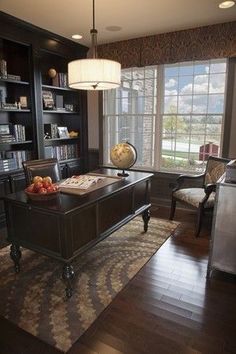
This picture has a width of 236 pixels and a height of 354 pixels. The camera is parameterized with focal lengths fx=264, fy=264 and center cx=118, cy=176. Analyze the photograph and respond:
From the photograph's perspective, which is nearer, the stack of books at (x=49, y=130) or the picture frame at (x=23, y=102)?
the picture frame at (x=23, y=102)

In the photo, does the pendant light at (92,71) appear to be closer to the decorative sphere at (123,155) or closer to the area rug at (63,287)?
the decorative sphere at (123,155)

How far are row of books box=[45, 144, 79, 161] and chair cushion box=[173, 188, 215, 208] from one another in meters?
1.98

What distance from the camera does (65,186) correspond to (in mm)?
2400

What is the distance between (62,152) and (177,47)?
2.37 meters

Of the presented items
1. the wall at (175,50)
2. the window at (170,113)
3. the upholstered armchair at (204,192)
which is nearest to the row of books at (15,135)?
the window at (170,113)

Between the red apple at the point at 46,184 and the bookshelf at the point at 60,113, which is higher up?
the bookshelf at the point at 60,113

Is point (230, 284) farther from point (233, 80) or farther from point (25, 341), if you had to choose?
point (233, 80)

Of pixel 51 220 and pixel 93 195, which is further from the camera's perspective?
pixel 93 195

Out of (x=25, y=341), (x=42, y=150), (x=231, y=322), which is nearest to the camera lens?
(x=25, y=341)

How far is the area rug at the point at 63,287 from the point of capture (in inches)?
69.4

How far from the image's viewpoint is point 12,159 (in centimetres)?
356

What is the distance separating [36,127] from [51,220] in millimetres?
2235

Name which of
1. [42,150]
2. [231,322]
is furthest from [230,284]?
[42,150]

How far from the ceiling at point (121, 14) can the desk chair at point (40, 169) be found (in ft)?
5.52
